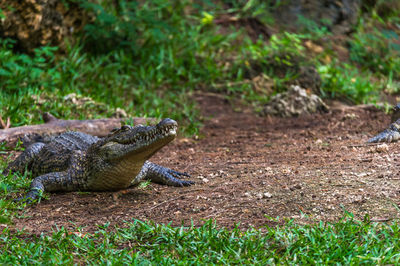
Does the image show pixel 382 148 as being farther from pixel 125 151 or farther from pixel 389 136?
pixel 125 151

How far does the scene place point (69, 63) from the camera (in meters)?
8.26

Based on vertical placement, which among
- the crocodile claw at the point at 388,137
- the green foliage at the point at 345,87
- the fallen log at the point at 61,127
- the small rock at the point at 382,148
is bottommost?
the green foliage at the point at 345,87

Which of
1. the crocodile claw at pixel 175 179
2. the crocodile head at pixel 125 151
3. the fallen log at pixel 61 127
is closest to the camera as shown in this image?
the crocodile head at pixel 125 151

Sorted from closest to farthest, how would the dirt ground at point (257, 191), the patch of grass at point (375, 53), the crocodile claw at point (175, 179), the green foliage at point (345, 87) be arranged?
the dirt ground at point (257, 191) → the crocodile claw at point (175, 179) → the green foliage at point (345, 87) → the patch of grass at point (375, 53)

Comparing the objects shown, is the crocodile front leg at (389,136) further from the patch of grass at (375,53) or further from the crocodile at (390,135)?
the patch of grass at (375,53)

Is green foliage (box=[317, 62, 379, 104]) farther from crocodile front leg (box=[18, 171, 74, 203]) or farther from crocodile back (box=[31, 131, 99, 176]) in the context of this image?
crocodile front leg (box=[18, 171, 74, 203])

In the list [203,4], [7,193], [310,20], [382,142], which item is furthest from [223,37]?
[7,193]

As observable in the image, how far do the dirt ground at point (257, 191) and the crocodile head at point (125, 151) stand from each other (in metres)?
0.19

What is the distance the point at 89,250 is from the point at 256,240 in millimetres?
1124

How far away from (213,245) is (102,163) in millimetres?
1643

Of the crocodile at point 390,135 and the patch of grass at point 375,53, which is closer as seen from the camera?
the crocodile at point 390,135

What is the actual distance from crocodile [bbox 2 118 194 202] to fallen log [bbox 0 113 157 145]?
0.96 metres

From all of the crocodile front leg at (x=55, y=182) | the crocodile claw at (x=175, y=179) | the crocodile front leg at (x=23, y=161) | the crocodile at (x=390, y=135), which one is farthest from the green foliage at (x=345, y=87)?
the crocodile front leg at (x=55, y=182)

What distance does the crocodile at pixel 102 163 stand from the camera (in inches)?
162
